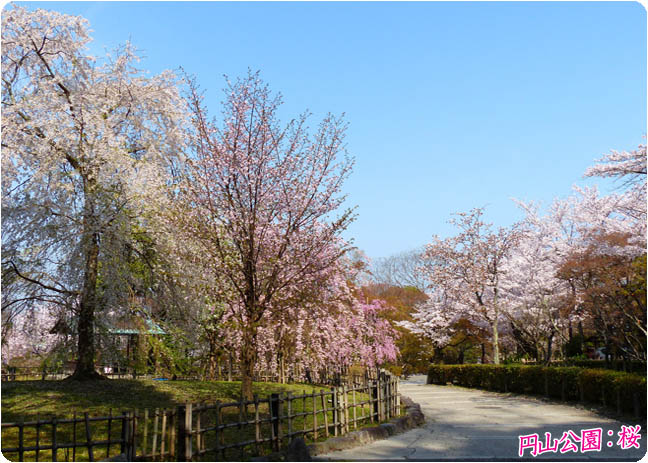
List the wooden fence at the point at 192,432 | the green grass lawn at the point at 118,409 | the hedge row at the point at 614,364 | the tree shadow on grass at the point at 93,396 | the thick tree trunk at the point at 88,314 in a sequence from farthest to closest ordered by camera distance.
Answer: the hedge row at the point at 614,364 → the thick tree trunk at the point at 88,314 → the tree shadow on grass at the point at 93,396 → the green grass lawn at the point at 118,409 → the wooden fence at the point at 192,432

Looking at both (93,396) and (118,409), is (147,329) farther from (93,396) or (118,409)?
(118,409)

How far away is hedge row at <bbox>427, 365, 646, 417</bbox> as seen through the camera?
12719mm

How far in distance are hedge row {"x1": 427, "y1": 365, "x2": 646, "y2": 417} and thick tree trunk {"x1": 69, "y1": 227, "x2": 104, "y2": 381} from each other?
12.3m

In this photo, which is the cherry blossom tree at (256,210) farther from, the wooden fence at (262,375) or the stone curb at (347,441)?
the wooden fence at (262,375)

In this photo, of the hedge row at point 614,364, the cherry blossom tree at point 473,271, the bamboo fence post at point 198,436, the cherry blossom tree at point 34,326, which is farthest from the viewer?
the cherry blossom tree at point 473,271

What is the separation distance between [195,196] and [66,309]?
4.35m

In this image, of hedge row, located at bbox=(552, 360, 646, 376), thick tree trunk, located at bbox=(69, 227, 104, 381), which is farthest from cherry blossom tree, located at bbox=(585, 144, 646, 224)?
thick tree trunk, located at bbox=(69, 227, 104, 381)

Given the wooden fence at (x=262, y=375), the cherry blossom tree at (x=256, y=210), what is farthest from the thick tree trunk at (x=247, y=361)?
the wooden fence at (x=262, y=375)

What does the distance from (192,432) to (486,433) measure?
20.0ft

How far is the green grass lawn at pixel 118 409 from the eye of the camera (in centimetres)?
833

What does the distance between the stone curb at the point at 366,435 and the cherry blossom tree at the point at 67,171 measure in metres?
6.41

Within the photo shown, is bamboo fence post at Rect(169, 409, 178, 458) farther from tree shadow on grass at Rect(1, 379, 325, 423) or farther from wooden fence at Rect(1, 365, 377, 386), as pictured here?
wooden fence at Rect(1, 365, 377, 386)

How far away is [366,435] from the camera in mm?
9438

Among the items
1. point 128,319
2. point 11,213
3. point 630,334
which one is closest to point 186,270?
point 128,319
